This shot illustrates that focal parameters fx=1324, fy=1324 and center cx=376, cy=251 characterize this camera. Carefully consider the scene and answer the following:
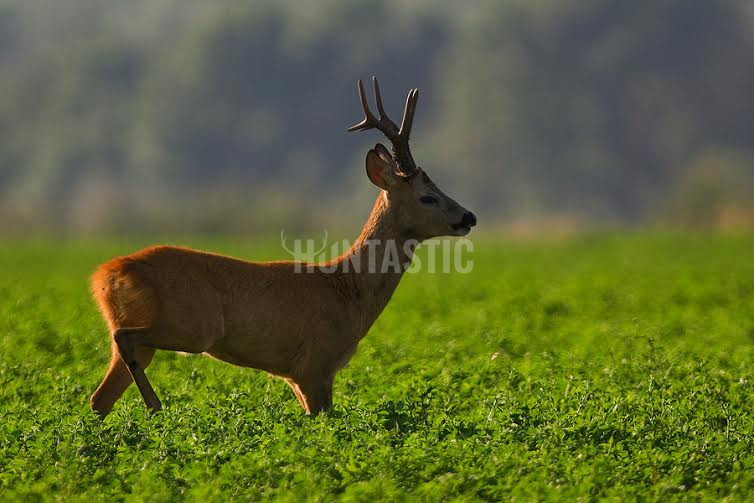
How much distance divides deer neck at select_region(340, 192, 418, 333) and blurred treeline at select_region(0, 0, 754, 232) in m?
106

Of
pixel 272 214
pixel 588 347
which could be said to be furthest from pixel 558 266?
pixel 272 214

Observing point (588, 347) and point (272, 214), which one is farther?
point (272, 214)

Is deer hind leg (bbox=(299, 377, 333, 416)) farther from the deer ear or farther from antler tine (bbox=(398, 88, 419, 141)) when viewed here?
antler tine (bbox=(398, 88, 419, 141))

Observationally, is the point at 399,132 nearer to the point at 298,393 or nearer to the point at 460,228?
the point at 460,228

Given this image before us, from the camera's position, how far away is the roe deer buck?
9.73 metres

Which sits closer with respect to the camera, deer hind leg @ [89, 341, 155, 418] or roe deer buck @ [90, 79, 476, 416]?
roe deer buck @ [90, 79, 476, 416]

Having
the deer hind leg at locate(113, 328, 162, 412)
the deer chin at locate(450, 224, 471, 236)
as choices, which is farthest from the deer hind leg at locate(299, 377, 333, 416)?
the deer chin at locate(450, 224, 471, 236)

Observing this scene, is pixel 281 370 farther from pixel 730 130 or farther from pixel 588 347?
pixel 730 130

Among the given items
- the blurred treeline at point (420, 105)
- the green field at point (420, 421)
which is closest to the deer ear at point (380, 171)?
the green field at point (420, 421)

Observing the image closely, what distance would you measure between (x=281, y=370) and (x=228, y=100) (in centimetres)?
14460

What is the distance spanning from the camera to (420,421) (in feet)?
33.1

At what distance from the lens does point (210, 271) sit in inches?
396

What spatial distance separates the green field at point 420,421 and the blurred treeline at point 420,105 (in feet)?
337

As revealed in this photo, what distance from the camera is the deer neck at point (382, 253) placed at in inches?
431
